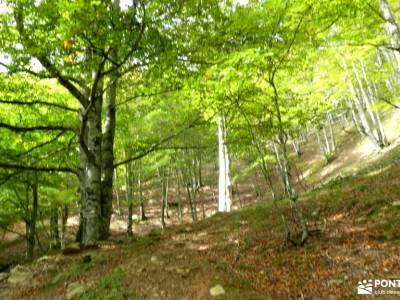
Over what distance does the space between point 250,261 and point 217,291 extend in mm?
1757

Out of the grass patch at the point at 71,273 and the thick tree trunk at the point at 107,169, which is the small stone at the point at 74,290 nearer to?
the grass patch at the point at 71,273

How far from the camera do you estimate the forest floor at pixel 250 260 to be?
5.76 metres

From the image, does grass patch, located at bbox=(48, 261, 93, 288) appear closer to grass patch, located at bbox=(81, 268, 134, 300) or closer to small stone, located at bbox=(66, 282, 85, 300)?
small stone, located at bbox=(66, 282, 85, 300)

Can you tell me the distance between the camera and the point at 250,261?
23.8ft

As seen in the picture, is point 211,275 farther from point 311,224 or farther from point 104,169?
point 104,169

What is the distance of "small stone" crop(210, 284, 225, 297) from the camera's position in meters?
5.61

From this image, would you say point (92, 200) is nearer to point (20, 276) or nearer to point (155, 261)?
point (20, 276)

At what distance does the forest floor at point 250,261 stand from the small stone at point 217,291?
4.6 inches

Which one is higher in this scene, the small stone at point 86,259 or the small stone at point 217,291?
the small stone at point 86,259

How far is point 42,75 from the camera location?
7875mm

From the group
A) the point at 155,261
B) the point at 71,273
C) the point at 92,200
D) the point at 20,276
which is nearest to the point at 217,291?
the point at 155,261

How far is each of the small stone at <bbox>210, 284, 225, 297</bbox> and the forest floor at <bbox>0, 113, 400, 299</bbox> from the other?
3.1 inches

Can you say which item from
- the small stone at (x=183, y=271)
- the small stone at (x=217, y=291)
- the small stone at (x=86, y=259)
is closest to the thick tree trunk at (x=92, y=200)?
the small stone at (x=86, y=259)

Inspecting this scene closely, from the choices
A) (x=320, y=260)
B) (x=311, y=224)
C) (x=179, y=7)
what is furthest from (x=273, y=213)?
(x=179, y=7)
